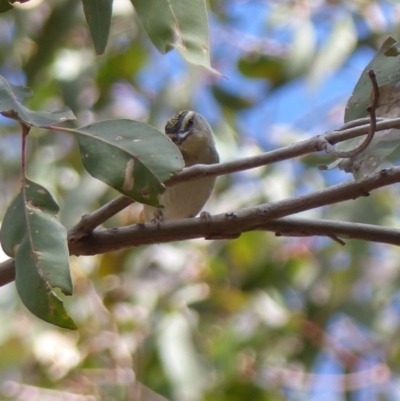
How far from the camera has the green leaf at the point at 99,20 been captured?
1267 mm

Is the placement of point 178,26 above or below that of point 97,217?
above

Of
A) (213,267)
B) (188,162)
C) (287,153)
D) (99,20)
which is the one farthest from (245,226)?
(213,267)

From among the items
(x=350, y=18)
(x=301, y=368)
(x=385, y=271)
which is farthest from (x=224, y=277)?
(x=350, y=18)

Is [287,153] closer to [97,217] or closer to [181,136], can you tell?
[97,217]

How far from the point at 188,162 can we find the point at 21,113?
1.69 metres

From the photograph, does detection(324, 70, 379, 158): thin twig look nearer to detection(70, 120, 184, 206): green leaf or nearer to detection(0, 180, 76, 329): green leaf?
detection(70, 120, 184, 206): green leaf

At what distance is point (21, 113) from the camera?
45.9 inches

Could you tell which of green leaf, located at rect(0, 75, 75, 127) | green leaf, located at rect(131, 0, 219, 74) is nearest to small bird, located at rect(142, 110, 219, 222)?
green leaf, located at rect(131, 0, 219, 74)

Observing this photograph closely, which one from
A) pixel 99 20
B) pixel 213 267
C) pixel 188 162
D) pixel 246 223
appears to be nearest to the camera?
pixel 99 20

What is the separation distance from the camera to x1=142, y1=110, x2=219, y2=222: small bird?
9.25ft

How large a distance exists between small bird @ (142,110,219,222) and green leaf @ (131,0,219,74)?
145 centimetres

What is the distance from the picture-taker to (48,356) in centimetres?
397

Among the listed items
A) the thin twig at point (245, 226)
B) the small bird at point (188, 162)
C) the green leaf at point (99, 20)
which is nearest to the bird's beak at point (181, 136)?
the small bird at point (188, 162)

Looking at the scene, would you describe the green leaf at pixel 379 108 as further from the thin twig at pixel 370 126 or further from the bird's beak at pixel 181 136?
the bird's beak at pixel 181 136
